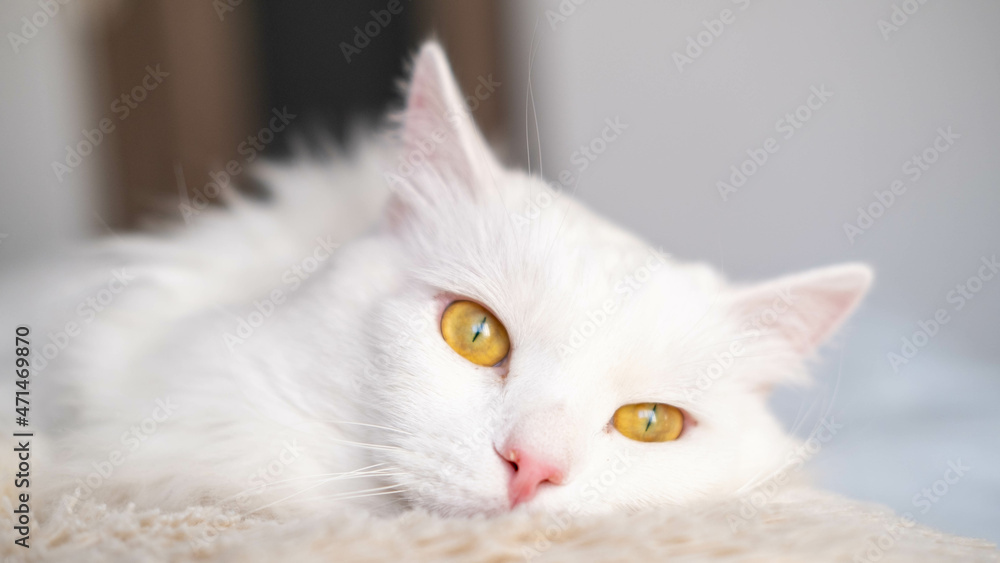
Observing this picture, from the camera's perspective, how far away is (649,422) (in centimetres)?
97

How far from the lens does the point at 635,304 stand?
3.06ft

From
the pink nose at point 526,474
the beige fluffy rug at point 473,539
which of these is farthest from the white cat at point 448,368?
the beige fluffy rug at point 473,539

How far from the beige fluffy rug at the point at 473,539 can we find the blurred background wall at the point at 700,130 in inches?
23.9

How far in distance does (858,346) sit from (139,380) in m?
1.79

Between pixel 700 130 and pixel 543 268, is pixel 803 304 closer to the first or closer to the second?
pixel 543 268

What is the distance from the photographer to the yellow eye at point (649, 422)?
948 millimetres

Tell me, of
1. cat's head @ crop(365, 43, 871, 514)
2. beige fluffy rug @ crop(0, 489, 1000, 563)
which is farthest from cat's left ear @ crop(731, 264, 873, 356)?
beige fluffy rug @ crop(0, 489, 1000, 563)

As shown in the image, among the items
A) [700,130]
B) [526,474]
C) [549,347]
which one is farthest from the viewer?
[700,130]

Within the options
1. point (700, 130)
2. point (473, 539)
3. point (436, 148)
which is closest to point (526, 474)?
point (473, 539)

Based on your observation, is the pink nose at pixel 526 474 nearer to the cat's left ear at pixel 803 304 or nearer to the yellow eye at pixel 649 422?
the yellow eye at pixel 649 422

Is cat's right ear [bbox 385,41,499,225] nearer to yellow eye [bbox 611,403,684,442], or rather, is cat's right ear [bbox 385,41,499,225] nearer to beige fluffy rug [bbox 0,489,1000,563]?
yellow eye [bbox 611,403,684,442]

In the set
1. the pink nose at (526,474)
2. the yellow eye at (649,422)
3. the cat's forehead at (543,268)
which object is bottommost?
the pink nose at (526,474)

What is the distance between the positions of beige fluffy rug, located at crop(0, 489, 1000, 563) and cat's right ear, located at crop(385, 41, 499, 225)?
0.59 metres

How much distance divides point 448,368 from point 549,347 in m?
0.15
